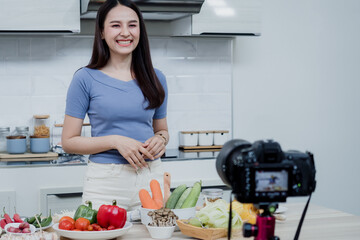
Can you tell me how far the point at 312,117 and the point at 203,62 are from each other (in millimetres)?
988

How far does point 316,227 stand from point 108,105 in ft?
3.17

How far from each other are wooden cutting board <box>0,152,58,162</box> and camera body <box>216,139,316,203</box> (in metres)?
2.39

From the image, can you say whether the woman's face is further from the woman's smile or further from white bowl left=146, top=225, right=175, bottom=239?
white bowl left=146, top=225, right=175, bottom=239

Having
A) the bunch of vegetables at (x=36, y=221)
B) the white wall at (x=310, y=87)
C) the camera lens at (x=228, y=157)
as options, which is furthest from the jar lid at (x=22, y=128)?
the camera lens at (x=228, y=157)

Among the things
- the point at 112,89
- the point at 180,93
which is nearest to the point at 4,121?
the point at 180,93

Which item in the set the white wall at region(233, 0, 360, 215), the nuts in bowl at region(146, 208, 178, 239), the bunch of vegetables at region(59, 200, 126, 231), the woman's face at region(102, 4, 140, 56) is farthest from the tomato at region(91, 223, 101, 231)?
the white wall at region(233, 0, 360, 215)

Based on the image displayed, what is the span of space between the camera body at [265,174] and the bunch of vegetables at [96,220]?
2.14 feet

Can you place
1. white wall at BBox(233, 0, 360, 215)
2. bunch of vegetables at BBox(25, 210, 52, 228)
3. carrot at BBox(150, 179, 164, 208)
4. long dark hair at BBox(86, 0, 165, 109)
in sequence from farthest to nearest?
white wall at BBox(233, 0, 360, 215)
long dark hair at BBox(86, 0, 165, 109)
carrot at BBox(150, 179, 164, 208)
bunch of vegetables at BBox(25, 210, 52, 228)

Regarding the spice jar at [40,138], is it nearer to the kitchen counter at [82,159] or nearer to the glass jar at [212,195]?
the kitchen counter at [82,159]

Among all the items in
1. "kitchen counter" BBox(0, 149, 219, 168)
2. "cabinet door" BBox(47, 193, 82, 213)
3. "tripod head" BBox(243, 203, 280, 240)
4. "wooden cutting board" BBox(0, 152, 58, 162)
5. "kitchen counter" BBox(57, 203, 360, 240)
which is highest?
"tripod head" BBox(243, 203, 280, 240)

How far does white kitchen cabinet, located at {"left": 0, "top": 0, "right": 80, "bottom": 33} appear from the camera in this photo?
3.34 meters

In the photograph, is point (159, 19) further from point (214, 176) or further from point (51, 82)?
point (214, 176)

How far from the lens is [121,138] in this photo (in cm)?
234

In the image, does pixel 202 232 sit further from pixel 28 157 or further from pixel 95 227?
pixel 28 157
